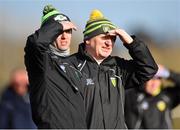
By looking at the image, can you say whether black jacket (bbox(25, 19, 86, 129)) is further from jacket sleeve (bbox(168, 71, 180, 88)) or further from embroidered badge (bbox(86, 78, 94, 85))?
jacket sleeve (bbox(168, 71, 180, 88))

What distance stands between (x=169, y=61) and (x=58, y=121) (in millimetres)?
23196

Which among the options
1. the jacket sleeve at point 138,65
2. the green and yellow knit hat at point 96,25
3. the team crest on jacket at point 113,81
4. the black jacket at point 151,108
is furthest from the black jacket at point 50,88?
the black jacket at point 151,108

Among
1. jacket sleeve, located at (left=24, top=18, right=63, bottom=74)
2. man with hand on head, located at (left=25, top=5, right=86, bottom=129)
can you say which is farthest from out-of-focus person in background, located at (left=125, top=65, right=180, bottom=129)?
jacket sleeve, located at (left=24, top=18, right=63, bottom=74)

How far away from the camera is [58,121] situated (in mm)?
5895

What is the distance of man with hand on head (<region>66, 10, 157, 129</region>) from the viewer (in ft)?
20.0

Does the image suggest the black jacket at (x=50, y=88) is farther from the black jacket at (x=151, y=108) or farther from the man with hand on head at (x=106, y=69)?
the black jacket at (x=151, y=108)

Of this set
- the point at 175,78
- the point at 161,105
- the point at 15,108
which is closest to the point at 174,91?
the point at 175,78

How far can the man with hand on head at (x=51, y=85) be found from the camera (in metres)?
5.90

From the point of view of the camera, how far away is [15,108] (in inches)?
370

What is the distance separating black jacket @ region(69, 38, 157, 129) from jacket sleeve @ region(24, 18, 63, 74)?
412 mm

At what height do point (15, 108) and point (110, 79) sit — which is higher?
point (110, 79)

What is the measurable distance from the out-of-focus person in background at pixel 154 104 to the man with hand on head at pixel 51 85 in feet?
11.6

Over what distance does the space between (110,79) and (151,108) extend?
11.3ft

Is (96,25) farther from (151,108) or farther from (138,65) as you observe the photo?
(151,108)
